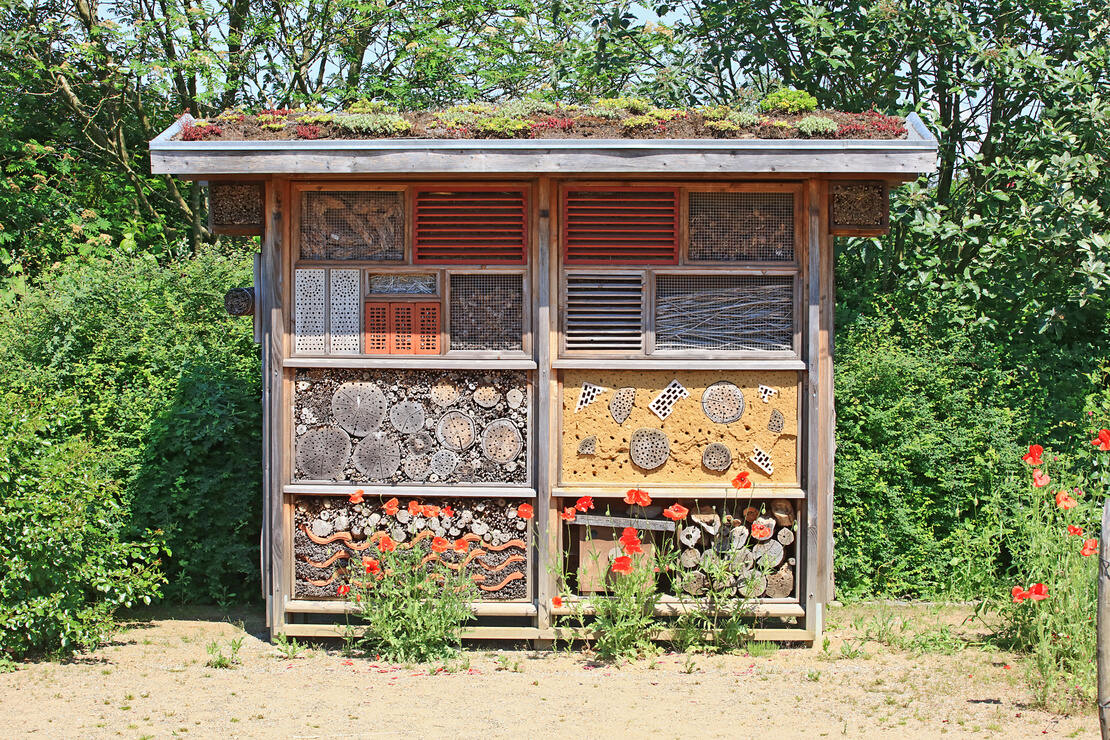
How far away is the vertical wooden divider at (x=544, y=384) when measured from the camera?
626cm

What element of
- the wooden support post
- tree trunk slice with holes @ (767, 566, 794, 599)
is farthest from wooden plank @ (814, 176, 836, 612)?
the wooden support post

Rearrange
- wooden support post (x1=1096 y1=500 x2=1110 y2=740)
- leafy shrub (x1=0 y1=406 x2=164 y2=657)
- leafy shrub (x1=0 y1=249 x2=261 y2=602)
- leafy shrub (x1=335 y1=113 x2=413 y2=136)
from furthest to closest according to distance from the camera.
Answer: leafy shrub (x1=0 y1=249 x2=261 y2=602) < leafy shrub (x1=335 y1=113 x2=413 y2=136) < leafy shrub (x1=0 y1=406 x2=164 y2=657) < wooden support post (x1=1096 y1=500 x2=1110 y2=740)

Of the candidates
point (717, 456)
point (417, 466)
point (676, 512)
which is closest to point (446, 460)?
point (417, 466)

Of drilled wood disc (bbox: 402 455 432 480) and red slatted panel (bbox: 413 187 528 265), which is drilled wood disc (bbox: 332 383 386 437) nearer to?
drilled wood disc (bbox: 402 455 432 480)

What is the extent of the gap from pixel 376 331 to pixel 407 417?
1.81ft

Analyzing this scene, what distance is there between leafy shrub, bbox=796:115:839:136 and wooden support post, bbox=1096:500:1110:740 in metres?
2.73

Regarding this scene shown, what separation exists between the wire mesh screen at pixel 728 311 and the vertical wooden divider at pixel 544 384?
26.0 inches

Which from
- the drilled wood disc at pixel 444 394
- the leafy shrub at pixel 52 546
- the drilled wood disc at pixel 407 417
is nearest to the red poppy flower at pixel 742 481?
the drilled wood disc at pixel 444 394

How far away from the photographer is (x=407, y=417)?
21.0ft

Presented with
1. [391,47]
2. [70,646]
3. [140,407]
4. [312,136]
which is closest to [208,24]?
[391,47]

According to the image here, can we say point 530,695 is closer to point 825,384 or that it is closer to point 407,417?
point 407,417

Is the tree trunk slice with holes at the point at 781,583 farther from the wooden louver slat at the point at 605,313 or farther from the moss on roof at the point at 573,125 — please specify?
the moss on roof at the point at 573,125

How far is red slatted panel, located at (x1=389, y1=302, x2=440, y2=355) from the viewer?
6.37m

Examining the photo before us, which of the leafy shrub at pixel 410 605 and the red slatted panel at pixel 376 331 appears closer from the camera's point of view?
the leafy shrub at pixel 410 605
